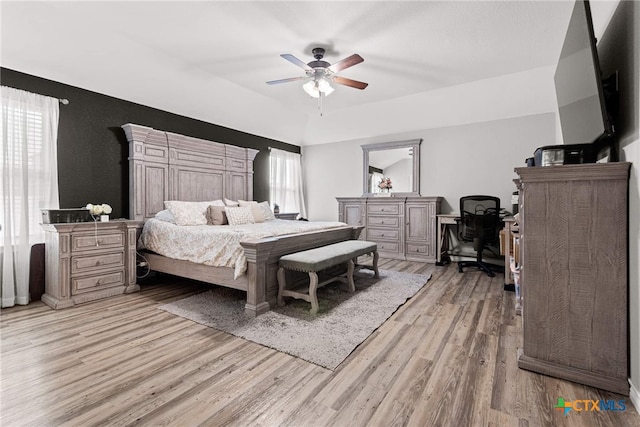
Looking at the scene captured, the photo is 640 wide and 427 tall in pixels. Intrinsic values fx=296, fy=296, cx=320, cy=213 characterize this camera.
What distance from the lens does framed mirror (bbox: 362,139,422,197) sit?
5672mm

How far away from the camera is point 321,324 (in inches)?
99.3

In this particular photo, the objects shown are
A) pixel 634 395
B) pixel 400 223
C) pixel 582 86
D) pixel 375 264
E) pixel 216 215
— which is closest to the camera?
pixel 634 395

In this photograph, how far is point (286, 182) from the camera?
21.9 ft

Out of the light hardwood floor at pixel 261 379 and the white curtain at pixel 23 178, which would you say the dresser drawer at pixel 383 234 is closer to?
the light hardwood floor at pixel 261 379

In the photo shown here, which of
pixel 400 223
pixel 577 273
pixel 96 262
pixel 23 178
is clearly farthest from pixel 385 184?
pixel 23 178

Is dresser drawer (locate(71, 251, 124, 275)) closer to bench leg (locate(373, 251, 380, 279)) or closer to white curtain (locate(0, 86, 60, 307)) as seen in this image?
white curtain (locate(0, 86, 60, 307))

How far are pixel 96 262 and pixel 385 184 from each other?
4.78 metres

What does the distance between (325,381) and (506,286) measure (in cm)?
286

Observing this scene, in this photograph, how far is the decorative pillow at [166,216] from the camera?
12.8 feet

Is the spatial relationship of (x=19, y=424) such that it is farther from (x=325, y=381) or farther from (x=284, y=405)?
(x=325, y=381)

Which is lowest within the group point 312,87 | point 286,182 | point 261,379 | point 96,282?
point 261,379

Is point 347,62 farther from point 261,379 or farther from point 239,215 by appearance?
point 261,379

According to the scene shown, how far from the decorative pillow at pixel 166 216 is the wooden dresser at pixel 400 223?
10.7ft

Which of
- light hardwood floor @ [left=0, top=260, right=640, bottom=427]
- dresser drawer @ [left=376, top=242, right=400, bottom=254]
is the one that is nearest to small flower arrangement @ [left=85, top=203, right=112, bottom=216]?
light hardwood floor @ [left=0, top=260, right=640, bottom=427]
